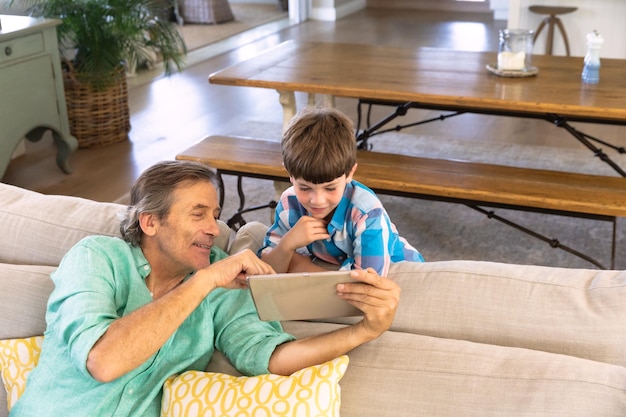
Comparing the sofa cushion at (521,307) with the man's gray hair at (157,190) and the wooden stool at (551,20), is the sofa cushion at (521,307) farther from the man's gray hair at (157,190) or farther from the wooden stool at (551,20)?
the wooden stool at (551,20)

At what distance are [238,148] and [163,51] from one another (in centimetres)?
173

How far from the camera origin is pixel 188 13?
29.0 ft

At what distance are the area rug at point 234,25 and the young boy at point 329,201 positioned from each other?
19.5 feet

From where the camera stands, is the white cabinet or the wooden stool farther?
the wooden stool

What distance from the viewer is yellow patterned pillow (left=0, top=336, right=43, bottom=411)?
164 centimetres

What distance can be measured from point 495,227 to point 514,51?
80 centimetres

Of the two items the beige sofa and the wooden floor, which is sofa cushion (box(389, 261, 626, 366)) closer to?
the beige sofa

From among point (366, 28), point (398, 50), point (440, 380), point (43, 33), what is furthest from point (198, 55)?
point (440, 380)

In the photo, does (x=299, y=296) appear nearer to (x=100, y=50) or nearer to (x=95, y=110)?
(x=100, y=50)

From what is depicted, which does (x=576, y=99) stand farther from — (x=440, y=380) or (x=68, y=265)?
A: (x=68, y=265)

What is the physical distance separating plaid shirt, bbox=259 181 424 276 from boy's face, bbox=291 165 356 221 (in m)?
0.04

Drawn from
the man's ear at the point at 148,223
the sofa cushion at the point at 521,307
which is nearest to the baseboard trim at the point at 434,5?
the sofa cushion at the point at 521,307

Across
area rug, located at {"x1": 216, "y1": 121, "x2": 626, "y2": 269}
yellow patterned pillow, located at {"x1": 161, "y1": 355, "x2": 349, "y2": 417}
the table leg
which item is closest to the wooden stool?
area rug, located at {"x1": 216, "y1": 121, "x2": 626, "y2": 269}

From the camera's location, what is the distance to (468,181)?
116 inches
